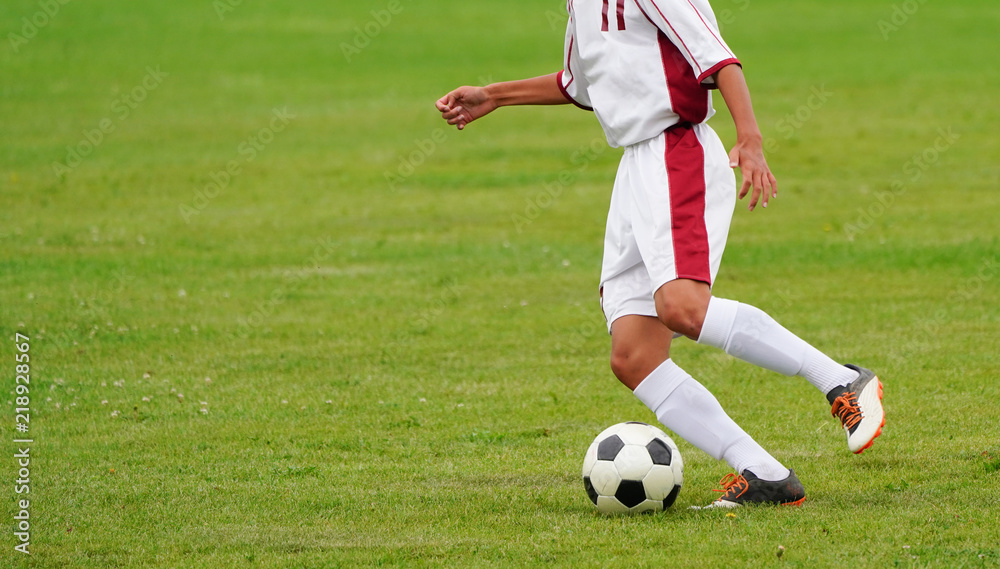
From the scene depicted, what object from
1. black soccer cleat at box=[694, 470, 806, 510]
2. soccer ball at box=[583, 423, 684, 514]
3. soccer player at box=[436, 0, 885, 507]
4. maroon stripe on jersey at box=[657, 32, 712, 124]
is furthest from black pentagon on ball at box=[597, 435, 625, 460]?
maroon stripe on jersey at box=[657, 32, 712, 124]

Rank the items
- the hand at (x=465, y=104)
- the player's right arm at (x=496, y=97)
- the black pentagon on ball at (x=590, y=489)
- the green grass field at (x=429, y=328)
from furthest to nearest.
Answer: the hand at (x=465, y=104) < the player's right arm at (x=496, y=97) < the black pentagon on ball at (x=590, y=489) < the green grass field at (x=429, y=328)

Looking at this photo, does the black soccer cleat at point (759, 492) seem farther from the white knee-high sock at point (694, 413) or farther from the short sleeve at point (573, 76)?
the short sleeve at point (573, 76)

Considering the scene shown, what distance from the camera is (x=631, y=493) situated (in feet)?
16.8

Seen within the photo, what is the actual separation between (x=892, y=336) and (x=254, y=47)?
89.5 feet

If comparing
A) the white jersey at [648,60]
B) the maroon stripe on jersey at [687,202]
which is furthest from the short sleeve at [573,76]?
the maroon stripe on jersey at [687,202]

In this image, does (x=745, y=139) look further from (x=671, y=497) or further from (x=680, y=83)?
(x=671, y=497)

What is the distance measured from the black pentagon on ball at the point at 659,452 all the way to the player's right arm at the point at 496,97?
161cm

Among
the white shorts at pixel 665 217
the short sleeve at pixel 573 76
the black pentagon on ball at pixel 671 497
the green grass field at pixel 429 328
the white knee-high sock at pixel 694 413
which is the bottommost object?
the green grass field at pixel 429 328

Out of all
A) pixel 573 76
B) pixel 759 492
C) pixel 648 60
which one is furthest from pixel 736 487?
pixel 573 76

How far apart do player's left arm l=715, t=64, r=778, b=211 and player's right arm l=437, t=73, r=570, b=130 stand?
3.55 ft

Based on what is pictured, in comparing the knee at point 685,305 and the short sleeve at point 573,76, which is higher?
the short sleeve at point 573,76

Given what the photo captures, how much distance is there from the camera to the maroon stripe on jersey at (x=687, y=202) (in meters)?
4.86

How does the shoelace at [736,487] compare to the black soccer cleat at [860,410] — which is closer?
the black soccer cleat at [860,410]

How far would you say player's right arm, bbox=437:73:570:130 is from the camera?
18.9ft
